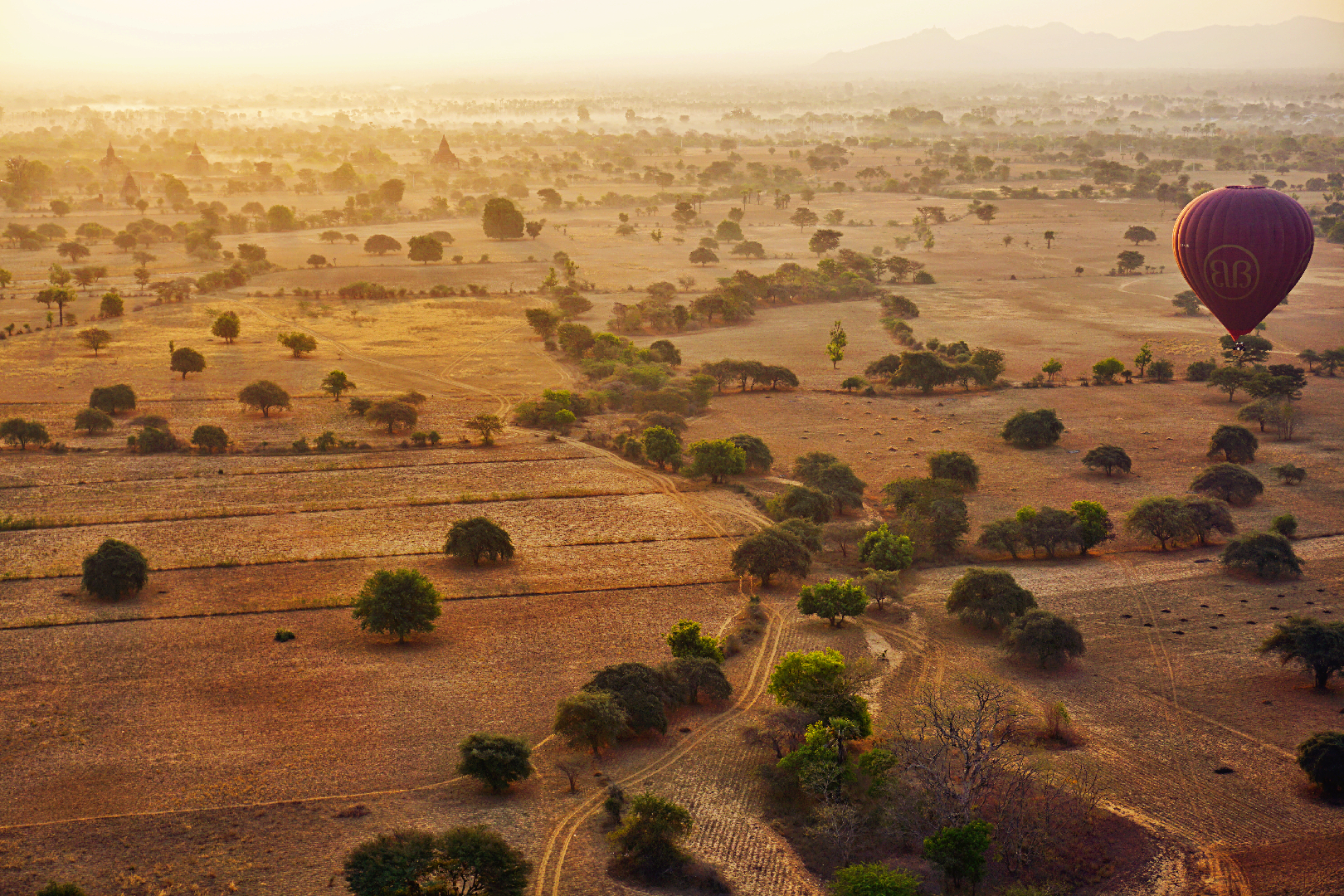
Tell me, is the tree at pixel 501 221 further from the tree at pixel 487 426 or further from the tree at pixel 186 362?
the tree at pixel 487 426

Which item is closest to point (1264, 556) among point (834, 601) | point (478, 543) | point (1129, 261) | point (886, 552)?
point (886, 552)

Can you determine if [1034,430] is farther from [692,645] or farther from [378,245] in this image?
[378,245]

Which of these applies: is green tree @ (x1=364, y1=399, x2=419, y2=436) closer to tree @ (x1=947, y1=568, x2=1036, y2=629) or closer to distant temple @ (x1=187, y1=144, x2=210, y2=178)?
tree @ (x1=947, y1=568, x2=1036, y2=629)

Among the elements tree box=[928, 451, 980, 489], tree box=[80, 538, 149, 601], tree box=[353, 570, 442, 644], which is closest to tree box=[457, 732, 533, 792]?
tree box=[353, 570, 442, 644]

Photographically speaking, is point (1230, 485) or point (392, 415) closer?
point (1230, 485)

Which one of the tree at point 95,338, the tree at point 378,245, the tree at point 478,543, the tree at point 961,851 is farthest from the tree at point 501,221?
the tree at point 961,851
